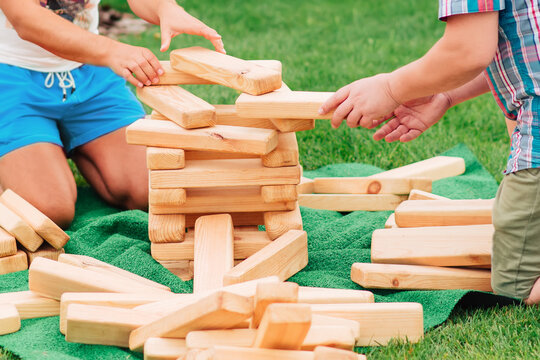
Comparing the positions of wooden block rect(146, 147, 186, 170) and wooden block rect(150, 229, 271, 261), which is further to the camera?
wooden block rect(150, 229, 271, 261)

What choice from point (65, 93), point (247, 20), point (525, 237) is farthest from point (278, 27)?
point (525, 237)

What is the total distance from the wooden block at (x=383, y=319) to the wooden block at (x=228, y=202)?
2.26 ft

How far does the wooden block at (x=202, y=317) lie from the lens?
1777 mm

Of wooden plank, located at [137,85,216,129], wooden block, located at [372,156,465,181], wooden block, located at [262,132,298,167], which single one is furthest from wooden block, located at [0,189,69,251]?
wooden block, located at [372,156,465,181]

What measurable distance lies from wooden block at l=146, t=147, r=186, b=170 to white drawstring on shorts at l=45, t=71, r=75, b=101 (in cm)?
116

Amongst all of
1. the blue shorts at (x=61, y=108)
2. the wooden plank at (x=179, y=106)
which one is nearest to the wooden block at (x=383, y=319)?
the wooden plank at (x=179, y=106)

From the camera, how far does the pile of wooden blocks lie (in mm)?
2666

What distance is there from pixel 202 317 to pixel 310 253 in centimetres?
104

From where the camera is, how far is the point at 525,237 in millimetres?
2316

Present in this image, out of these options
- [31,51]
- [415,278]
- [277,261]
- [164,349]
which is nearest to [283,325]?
[164,349]

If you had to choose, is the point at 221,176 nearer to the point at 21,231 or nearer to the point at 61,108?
the point at 21,231

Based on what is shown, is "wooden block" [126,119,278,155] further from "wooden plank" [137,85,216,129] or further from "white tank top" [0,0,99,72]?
"white tank top" [0,0,99,72]

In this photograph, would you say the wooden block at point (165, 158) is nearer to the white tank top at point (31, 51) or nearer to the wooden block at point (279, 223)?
the wooden block at point (279, 223)

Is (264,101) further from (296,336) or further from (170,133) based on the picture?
(296,336)
